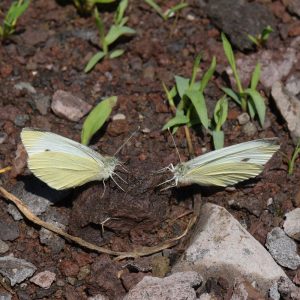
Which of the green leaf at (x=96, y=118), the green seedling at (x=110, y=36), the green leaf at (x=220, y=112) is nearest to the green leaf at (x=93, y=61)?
the green seedling at (x=110, y=36)

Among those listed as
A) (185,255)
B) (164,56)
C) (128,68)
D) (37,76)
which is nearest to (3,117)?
(37,76)

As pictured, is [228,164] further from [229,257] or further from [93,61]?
[93,61]

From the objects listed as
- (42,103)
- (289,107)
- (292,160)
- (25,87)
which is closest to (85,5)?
(25,87)

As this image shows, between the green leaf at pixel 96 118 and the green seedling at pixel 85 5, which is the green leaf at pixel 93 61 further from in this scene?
the green leaf at pixel 96 118

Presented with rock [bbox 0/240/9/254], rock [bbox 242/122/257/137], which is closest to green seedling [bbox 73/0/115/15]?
rock [bbox 242/122/257/137]

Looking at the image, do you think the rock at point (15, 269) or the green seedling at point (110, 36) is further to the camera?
the green seedling at point (110, 36)

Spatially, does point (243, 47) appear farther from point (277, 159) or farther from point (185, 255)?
point (185, 255)
